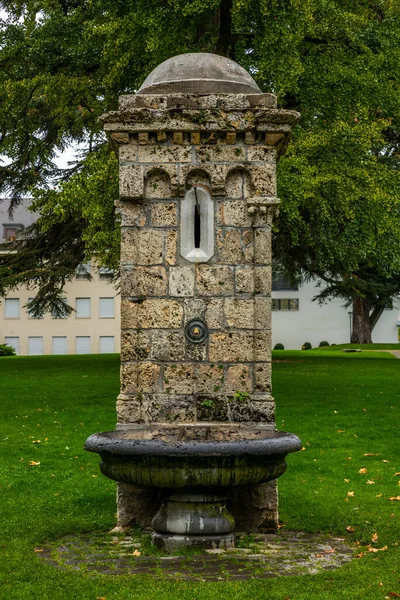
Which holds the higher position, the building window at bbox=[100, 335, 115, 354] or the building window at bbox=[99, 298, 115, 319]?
the building window at bbox=[99, 298, 115, 319]

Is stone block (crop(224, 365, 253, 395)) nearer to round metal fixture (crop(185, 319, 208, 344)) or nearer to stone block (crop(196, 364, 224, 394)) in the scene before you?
stone block (crop(196, 364, 224, 394))

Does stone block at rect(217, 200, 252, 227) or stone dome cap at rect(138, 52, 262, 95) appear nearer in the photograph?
stone block at rect(217, 200, 252, 227)

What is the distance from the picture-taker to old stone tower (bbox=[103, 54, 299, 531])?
24.8 feet

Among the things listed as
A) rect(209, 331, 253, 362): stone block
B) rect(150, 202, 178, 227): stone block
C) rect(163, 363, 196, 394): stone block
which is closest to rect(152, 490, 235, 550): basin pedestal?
rect(163, 363, 196, 394): stone block

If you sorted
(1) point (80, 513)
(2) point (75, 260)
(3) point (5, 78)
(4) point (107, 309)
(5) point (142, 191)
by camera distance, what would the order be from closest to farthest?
(5) point (142, 191)
(1) point (80, 513)
(3) point (5, 78)
(2) point (75, 260)
(4) point (107, 309)

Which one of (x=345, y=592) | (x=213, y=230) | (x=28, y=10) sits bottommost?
(x=345, y=592)

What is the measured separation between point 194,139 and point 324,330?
164ft

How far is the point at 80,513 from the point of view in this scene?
8.47 m

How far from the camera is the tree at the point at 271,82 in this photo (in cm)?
1562

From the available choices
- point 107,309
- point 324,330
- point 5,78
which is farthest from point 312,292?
point 5,78

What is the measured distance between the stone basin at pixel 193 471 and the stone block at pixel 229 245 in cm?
158

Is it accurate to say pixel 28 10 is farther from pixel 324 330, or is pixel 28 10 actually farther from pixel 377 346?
pixel 324 330

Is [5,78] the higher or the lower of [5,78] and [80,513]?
the higher

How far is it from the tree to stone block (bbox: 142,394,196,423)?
8403 mm
